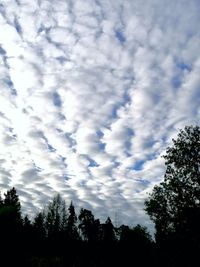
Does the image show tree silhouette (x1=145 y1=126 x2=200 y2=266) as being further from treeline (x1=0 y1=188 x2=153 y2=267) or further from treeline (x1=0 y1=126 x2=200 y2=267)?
treeline (x1=0 y1=188 x2=153 y2=267)

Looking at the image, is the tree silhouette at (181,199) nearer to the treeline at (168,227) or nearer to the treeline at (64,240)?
the treeline at (168,227)

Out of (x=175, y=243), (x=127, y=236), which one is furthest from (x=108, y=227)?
(x=175, y=243)

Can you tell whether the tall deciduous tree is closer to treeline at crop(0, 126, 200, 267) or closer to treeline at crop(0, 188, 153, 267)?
treeline at crop(0, 126, 200, 267)

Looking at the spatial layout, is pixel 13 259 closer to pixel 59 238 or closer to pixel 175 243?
pixel 175 243

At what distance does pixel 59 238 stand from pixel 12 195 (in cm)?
2270

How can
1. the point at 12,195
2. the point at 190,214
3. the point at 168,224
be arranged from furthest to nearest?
the point at 12,195
the point at 168,224
the point at 190,214

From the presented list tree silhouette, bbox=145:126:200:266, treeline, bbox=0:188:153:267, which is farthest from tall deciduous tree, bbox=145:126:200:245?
treeline, bbox=0:188:153:267

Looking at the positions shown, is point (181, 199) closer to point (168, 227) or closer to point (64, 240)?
point (168, 227)

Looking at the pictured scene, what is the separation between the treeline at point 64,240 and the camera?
979 inches

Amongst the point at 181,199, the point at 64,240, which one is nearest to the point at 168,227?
the point at 181,199

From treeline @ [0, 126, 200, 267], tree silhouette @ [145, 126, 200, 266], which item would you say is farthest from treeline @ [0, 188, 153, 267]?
tree silhouette @ [145, 126, 200, 266]

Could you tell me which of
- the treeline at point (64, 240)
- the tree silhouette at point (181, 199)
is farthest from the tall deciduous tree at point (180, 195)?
the treeline at point (64, 240)

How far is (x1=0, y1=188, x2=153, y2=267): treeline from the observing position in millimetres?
24859

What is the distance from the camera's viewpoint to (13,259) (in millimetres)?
23438
